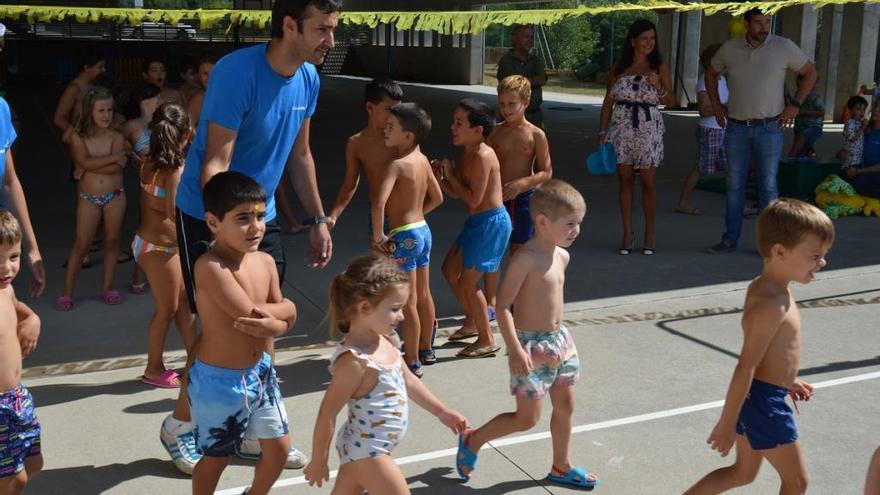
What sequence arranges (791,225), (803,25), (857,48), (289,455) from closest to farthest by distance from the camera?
1. (791,225)
2. (289,455)
3. (857,48)
4. (803,25)

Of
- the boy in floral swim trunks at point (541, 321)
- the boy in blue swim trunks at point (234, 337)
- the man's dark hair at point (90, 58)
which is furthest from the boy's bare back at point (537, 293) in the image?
the man's dark hair at point (90, 58)

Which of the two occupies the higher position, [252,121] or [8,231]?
[252,121]

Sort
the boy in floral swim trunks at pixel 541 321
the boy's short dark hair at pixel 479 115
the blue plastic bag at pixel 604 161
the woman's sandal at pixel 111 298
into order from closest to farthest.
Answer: the boy in floral swim trunks at pixel 541 321 → the boy's short dark hair at pixel 479 115 → the woman's sandal at pixel 111 298 → the blue plastic bag at pixel 604 161

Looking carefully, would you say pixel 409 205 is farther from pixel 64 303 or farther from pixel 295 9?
pixel 64 303

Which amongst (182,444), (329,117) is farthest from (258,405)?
(329,117)

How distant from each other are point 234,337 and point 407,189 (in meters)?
1.95

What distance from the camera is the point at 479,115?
17.6 feet

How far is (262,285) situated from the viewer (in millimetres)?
3480

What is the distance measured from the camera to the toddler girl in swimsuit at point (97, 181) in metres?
6.51

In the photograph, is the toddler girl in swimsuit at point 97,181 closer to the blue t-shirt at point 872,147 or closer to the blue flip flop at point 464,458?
the blue flip flop at point 464,458

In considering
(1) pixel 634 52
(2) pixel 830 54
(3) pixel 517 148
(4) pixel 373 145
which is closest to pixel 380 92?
(4) pixel 373 145

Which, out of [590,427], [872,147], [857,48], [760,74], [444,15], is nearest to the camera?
[590,427]

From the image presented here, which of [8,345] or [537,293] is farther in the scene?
[537,293]

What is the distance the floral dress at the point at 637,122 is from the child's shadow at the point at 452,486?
4568 millimetres
